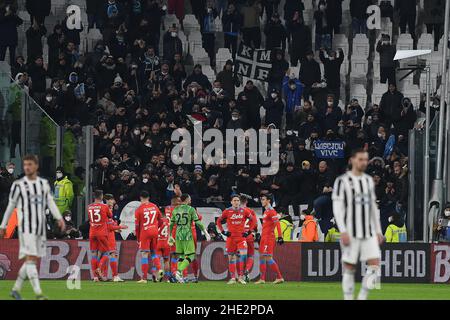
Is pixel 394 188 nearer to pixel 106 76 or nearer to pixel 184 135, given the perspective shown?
pixel 184 135

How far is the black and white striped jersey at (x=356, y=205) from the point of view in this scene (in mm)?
18672

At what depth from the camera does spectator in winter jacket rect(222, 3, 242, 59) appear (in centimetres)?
3972

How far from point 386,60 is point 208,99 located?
577 centimetres

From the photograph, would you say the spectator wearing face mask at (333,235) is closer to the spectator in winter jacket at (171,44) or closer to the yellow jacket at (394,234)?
the yellow jacket at (394,234)

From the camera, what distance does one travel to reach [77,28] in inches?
1582

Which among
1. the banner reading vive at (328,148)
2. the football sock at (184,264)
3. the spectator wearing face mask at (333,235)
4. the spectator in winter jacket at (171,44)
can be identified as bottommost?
the football sock at (184,264)

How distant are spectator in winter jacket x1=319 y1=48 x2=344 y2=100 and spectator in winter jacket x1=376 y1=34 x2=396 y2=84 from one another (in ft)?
4.97

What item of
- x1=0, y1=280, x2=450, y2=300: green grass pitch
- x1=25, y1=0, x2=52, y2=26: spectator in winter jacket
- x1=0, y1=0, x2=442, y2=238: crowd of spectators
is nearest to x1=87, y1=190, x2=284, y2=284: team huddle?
x1=0, y1=280, x2=450, y2=300: green grass pitch

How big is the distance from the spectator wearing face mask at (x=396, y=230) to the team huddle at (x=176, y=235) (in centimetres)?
377

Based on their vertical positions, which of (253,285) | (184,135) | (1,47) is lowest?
(253,285)

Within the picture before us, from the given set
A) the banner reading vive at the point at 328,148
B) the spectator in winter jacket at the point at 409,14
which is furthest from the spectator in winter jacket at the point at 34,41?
the spectator in winter jacket at the point at 409,14
